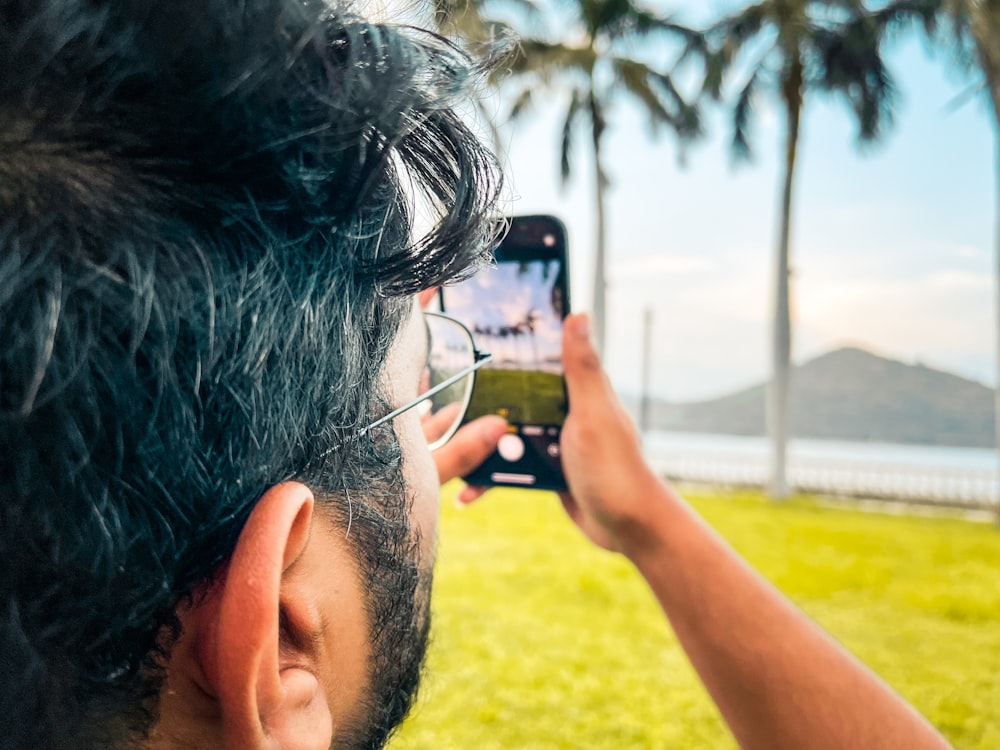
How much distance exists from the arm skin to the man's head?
31 centimetres

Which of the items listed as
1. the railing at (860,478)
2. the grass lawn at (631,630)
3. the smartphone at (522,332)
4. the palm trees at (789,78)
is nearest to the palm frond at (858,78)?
the palm trees at (789,78)

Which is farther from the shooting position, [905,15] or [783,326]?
[783,326]

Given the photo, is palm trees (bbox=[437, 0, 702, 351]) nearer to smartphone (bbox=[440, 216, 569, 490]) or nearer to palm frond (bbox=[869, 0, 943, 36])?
palm frond (bbox=[869, 0, 943, 36])

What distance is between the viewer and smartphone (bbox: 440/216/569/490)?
70 centimetres

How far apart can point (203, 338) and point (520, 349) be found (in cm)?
44

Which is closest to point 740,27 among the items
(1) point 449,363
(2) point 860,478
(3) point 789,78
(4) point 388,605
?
(3) point 789,78

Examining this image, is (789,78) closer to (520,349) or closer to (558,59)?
(558,59)

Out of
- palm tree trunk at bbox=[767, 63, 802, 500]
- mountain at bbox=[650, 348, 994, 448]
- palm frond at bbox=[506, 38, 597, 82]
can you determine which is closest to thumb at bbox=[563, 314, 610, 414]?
mountain at bbox=[650, 348, 994, 448]

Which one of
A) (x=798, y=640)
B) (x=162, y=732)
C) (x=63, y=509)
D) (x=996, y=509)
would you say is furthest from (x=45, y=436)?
(x=996, y=509)

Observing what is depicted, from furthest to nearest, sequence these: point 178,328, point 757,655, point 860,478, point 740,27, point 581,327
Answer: point 860,478 → point 740,27 → point 581,327 → point 757,655 → point 178,328

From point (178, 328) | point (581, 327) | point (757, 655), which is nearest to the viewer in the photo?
point (178, 328)

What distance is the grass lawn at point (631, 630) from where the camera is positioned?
6.06 ft

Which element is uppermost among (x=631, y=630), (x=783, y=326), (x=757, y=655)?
(x=757, y=655)

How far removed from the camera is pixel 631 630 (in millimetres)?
2648
